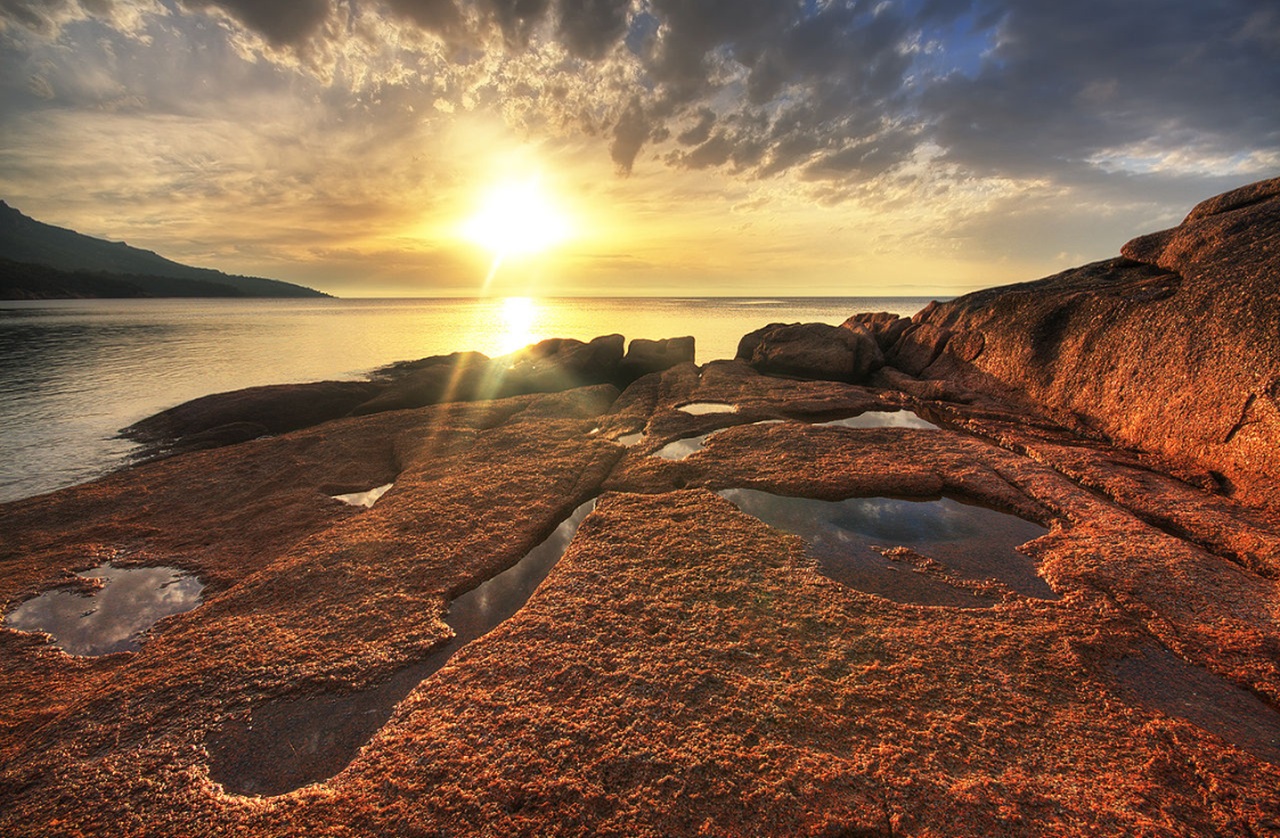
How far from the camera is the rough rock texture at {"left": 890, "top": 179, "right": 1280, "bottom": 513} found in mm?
7715

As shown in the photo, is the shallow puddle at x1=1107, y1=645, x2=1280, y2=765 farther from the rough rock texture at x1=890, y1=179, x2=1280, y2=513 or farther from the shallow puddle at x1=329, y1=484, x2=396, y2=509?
the shallow puddle at x1=329, y1=484, x2=396, y2=509

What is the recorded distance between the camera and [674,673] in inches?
168

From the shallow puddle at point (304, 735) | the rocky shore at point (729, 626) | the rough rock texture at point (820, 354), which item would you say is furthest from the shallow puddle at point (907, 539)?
the rough rock texture at point (820, 354)

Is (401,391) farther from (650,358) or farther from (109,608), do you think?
(109,608)

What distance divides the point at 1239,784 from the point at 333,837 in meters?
6.00

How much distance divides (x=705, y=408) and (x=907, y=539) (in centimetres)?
739

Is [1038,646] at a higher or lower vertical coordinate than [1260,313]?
lower

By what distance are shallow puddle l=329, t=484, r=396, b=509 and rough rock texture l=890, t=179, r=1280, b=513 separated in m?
13.9

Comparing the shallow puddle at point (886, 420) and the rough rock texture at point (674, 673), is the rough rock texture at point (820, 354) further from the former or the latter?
the rough rock texture at point (674, 673)

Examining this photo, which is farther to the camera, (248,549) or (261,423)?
(261,423)

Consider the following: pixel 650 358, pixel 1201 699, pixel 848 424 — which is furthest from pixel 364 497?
pixel 650 358

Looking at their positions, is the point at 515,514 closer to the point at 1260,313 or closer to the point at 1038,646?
the point at 1038,646

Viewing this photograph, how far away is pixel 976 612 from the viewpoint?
5.12 meters

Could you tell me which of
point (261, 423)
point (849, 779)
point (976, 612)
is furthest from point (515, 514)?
point (261, 423)
